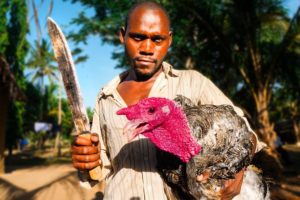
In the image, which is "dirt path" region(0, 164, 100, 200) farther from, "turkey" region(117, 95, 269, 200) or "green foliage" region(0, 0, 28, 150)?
"green foliage" region(0, 0, 28, 150)

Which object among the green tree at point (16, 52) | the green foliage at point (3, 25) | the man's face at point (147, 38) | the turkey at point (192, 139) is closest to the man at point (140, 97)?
the man's face at point (147, 38)

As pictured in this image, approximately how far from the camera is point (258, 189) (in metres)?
2.05

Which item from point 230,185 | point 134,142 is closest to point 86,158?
point 134,142

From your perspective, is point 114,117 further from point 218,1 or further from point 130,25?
point 218,1

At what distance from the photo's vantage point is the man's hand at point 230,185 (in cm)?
173

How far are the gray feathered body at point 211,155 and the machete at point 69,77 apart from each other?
41 centimetres

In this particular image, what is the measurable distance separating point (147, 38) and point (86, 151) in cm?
64

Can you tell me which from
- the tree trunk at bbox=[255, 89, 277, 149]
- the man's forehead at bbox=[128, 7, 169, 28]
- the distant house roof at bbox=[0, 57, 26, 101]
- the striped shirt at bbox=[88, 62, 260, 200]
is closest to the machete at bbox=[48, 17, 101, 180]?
the striped shirt at bbox=[88, 62, 260, 200]

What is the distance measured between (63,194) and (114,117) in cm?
715

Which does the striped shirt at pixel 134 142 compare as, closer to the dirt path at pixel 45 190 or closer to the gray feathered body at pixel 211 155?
the gray feathered body at pixel 211 155

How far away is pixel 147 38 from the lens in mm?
1983

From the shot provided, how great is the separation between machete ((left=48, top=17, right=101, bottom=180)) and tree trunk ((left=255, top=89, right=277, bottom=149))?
374 inches

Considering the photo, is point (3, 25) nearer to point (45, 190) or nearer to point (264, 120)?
point (45, 190)

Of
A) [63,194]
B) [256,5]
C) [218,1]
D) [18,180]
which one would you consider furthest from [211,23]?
[18,180]
